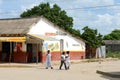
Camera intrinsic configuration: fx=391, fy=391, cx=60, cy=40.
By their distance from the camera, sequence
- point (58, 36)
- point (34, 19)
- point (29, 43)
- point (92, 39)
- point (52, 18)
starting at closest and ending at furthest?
point (29, 43) < point (34, 19) < point (58, 36) < point (92, 39) < point (52, 18)

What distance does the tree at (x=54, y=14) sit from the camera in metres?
67.6

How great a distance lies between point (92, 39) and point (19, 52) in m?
19.0

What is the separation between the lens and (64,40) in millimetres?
49562

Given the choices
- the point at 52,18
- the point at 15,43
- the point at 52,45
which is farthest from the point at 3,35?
the point at 52,18

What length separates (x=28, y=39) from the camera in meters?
40.8

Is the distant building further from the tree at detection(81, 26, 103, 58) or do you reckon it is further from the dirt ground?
the dirt ground

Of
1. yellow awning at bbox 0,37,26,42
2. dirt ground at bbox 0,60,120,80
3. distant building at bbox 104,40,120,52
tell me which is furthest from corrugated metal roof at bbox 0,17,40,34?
distant building at bbox 104,40,120,52

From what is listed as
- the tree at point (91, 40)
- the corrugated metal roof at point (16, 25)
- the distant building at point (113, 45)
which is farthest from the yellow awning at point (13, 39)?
the distant building at point (113, 45)

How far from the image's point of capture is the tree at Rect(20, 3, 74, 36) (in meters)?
67.6

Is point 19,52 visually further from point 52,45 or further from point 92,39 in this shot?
point 92,39

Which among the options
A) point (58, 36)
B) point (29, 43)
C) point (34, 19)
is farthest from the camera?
point (58, 36)

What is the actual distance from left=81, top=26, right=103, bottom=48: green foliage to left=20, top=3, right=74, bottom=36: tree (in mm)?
7738

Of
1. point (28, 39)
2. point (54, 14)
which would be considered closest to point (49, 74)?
point (28, 39)

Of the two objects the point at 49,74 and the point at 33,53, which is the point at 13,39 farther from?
the point at 49,74
